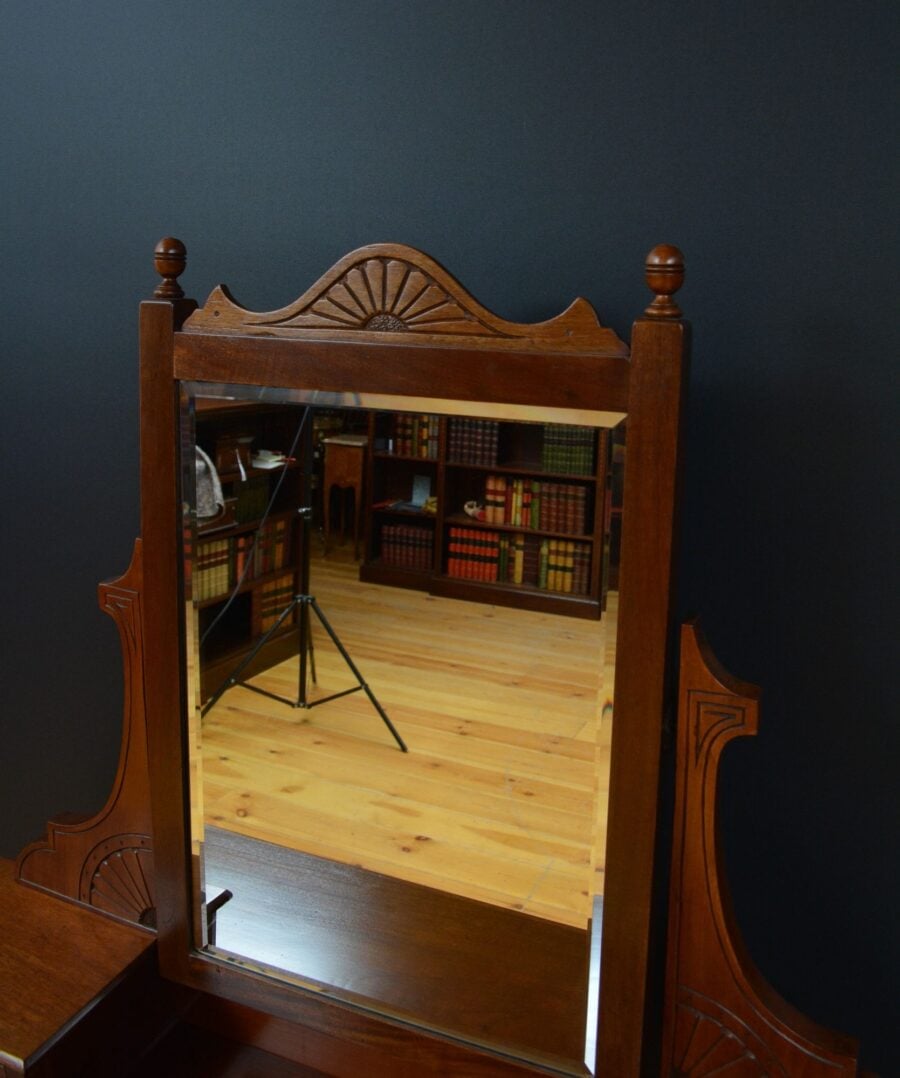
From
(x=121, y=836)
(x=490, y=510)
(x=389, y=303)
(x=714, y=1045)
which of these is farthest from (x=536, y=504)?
(x=121, y=836)

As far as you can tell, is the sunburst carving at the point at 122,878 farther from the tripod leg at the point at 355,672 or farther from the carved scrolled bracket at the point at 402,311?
the carved scrolled bracket at the point at 402,311

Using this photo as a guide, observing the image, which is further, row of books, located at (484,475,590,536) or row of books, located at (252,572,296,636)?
Answer: row of books, located at (252,572,296,636)

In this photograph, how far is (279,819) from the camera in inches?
54.2

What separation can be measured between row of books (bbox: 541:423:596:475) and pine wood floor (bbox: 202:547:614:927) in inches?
6.6

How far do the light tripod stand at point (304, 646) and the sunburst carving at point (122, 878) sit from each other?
225 millimetres

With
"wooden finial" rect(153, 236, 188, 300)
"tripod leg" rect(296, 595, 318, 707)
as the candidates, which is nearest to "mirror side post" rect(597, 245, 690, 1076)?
"tripod leg" rect(296, 595, 318, 707)

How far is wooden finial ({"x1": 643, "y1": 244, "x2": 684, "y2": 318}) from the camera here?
3.18 ft

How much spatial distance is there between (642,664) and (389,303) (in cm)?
44

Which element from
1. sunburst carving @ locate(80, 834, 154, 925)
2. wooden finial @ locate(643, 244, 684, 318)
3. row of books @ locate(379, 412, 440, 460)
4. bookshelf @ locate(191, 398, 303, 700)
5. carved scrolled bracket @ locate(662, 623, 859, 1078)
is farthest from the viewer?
sunburst carving @ locate(80, 834, 154, 925)

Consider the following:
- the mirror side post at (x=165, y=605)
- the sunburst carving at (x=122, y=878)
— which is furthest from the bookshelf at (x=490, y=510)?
the sunburst carving at (x=122, y=878)

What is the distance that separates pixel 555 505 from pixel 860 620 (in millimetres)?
362

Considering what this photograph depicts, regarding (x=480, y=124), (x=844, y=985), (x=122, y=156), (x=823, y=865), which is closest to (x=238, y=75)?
(x=122, y=156)

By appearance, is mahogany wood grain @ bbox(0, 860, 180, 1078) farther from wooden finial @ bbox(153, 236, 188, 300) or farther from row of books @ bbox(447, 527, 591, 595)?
wooden finial @ bbox(153, 236, 188, 300)

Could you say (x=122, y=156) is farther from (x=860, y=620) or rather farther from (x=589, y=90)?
(x=860, y=620)
